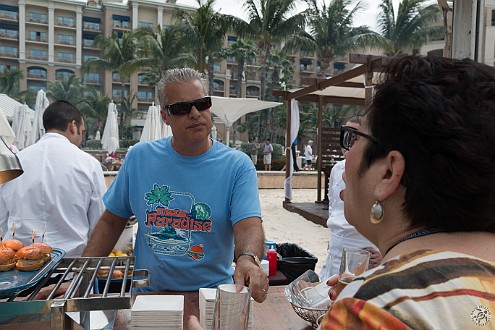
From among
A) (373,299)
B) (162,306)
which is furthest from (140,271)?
(373,299)

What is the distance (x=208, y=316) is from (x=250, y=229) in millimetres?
649

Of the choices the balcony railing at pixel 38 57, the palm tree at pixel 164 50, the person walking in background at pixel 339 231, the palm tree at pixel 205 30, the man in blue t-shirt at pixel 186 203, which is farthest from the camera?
the balcony railing at pixel 38 57

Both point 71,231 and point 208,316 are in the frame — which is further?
point 71,231

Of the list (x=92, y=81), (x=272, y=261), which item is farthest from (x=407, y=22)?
(x=92, y=81)

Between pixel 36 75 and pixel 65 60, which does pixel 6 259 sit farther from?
pixel 65 60

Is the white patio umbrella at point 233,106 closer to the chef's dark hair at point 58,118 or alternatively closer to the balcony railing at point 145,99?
the chef's dark hair at point 58,118

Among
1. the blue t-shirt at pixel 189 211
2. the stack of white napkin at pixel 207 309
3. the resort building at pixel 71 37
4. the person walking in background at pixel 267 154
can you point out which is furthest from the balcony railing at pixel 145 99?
the stack of white napkin at pixel 207 309

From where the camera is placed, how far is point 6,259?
1.70 meters

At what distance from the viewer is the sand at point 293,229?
7.27m

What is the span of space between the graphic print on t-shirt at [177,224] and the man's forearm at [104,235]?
12.2 inches

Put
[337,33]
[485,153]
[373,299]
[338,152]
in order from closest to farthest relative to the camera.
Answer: [373,299], [485,153], [338,152], [337,33]

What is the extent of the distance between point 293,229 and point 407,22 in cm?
3265

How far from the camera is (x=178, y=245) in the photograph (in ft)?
7.00

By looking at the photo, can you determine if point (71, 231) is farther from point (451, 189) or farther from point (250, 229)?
point (451, 189)
